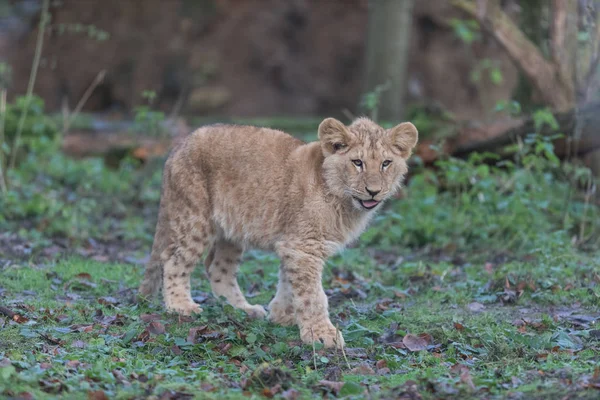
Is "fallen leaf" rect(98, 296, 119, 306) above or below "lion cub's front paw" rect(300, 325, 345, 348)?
below

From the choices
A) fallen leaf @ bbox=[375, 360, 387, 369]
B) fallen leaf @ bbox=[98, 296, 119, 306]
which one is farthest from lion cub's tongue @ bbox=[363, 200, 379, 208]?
fallen leaf @ bbox=[98, 296, 119, 306]

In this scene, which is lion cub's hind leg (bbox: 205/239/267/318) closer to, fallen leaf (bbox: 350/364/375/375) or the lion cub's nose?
the lion cub's nose

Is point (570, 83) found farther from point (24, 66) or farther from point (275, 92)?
point (24, 66)

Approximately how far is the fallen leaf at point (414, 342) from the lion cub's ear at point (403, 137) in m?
1.54

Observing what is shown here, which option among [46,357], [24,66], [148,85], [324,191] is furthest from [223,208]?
[24,66]

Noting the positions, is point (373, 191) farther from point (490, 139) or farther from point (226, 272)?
point (490, 139)

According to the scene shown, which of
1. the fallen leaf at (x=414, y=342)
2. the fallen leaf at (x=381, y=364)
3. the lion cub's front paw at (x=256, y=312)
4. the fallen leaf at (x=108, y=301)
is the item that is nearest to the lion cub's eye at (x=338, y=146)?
the fallen leaf at (x=414, y=342)

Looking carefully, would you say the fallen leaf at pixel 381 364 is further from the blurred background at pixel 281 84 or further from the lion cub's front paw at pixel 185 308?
the blurred background at pixel 281 84

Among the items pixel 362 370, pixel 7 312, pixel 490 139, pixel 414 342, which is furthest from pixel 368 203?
pixel 490 139

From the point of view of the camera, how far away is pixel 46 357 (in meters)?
5.86

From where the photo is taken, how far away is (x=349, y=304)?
814cm

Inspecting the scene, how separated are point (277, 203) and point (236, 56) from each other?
45.2 ft

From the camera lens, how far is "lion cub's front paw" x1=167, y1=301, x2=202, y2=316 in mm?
7613

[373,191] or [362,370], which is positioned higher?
[373,191]
